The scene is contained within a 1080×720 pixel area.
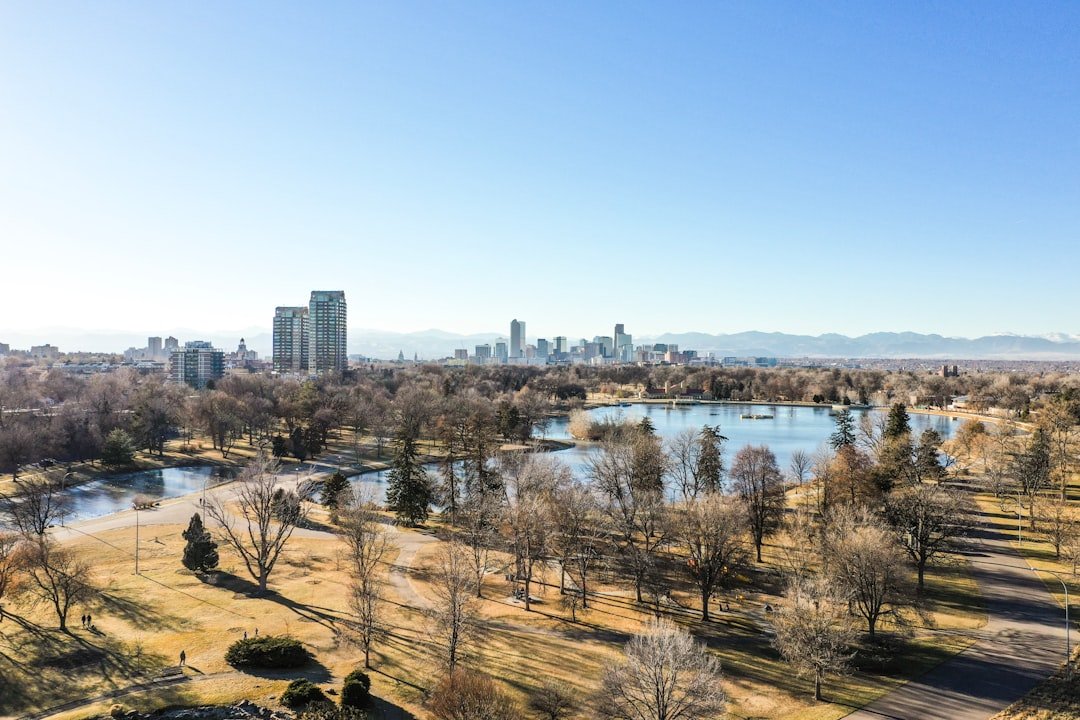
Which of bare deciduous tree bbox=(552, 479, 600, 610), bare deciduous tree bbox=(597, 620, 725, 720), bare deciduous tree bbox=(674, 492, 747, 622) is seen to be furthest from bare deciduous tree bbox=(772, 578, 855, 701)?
bare deciduous tree bbox=(552, 479, 600, 610)

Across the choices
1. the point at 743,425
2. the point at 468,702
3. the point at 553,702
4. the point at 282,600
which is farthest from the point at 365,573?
the point at 743,425

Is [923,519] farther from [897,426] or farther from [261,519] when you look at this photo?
[261,519]

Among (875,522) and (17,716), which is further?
(875,522)

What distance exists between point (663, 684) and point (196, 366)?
628 ft

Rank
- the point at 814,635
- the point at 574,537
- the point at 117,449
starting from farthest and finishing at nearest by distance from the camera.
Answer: the point at 117,449 < the point at 574,537 < the point at 814,635

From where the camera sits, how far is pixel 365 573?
35375 millimetres

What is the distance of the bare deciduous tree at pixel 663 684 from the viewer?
22.1m

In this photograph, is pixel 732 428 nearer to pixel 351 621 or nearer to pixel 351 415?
pixel 351 415

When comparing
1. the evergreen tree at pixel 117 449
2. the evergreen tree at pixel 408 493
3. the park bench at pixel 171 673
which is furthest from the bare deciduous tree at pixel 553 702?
the evergreen tree at pixel 117 449

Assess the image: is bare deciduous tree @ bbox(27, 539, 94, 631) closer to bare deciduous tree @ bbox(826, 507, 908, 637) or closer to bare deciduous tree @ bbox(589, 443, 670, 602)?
bare deciduous tree @ bbox(589, 443, 670, 602)

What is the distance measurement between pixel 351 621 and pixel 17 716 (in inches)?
533

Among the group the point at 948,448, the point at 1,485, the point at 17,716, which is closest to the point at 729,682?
the point at 17,716

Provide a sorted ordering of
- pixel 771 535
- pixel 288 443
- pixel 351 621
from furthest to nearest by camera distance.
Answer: pixel 288 443 < pixel 771 535 < pixel 351 621

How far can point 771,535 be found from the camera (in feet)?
165
